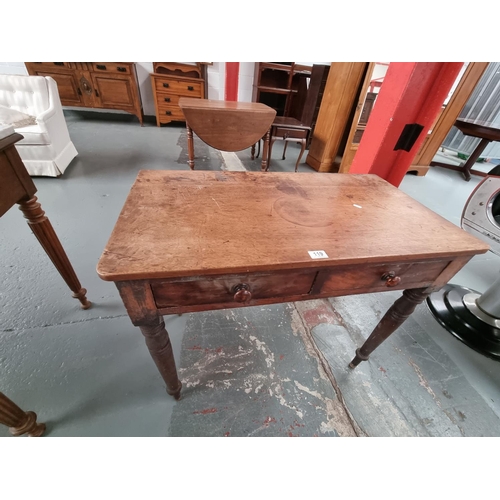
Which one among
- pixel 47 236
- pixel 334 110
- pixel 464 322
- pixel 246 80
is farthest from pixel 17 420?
pixel 246 80

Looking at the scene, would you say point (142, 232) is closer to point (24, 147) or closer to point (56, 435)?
point (56, 435)

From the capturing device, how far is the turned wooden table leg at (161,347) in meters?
0.67

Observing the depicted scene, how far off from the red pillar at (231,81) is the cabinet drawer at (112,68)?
70.6 inches

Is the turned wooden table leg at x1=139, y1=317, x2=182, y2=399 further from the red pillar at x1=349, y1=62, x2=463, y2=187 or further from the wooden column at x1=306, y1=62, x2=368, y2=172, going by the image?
the wooden column at x1=306, y1=62, x2=368, y2=172

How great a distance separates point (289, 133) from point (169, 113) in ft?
9.62

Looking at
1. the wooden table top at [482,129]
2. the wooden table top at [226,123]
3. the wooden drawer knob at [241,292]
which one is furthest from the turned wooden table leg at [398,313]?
the wooden table top at [482,129]

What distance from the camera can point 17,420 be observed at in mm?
814

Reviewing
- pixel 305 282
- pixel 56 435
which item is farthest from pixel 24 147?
pixel 305 282

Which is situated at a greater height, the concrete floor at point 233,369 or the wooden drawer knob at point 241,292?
the wooden drawer knob at point 241,292

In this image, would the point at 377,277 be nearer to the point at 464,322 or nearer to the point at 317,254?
the point at 317,254

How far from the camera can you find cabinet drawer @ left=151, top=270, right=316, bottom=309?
0.59 meters

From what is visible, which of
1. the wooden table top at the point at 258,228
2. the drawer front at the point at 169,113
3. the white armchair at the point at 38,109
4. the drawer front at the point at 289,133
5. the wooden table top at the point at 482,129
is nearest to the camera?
the wooden table top at the point at 258,228

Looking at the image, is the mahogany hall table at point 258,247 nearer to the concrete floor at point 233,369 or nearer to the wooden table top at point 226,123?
the concrete floor at point 233,369

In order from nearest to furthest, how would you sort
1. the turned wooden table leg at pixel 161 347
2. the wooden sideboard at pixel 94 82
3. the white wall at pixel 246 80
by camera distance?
the turned wooden table leg at pixel 161 347 < the wooden sideboard at pixel 94 82 < the white wall at pixel 246 80
